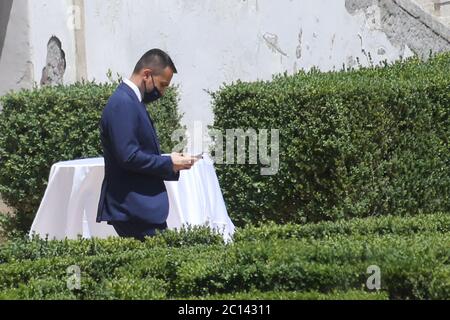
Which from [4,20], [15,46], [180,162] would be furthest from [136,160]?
[4,20]

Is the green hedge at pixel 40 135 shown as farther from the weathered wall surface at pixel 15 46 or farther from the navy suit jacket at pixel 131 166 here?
the navy suit jacket at pixel 131 166

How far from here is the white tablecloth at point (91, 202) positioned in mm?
7477

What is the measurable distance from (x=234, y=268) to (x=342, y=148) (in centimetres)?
303

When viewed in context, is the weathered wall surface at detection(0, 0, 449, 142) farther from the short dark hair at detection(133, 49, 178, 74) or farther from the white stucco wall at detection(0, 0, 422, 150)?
the short dark hair at detection(133, 49, 178, 74)

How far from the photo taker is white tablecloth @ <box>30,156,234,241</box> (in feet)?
24.5

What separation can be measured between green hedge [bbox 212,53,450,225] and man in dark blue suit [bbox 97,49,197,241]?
207 centimetres

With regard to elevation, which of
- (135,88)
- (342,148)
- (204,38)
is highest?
(204,38)

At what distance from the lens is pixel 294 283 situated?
5258 mm

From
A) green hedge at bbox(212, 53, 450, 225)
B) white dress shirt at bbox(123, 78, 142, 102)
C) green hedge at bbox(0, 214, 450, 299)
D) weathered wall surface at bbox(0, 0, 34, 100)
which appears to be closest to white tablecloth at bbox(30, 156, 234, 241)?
green hedge at bbox(212, 53, 450, 225)

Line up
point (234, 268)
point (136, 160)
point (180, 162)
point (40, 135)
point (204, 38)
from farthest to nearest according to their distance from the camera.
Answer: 1. point (204, 38)
2. point (40, 135)
3. point (180, 162)
4. point (136, 160)
5. point (234, 268)

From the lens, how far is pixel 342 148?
8.19 m

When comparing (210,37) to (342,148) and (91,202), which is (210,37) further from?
(91,202)
